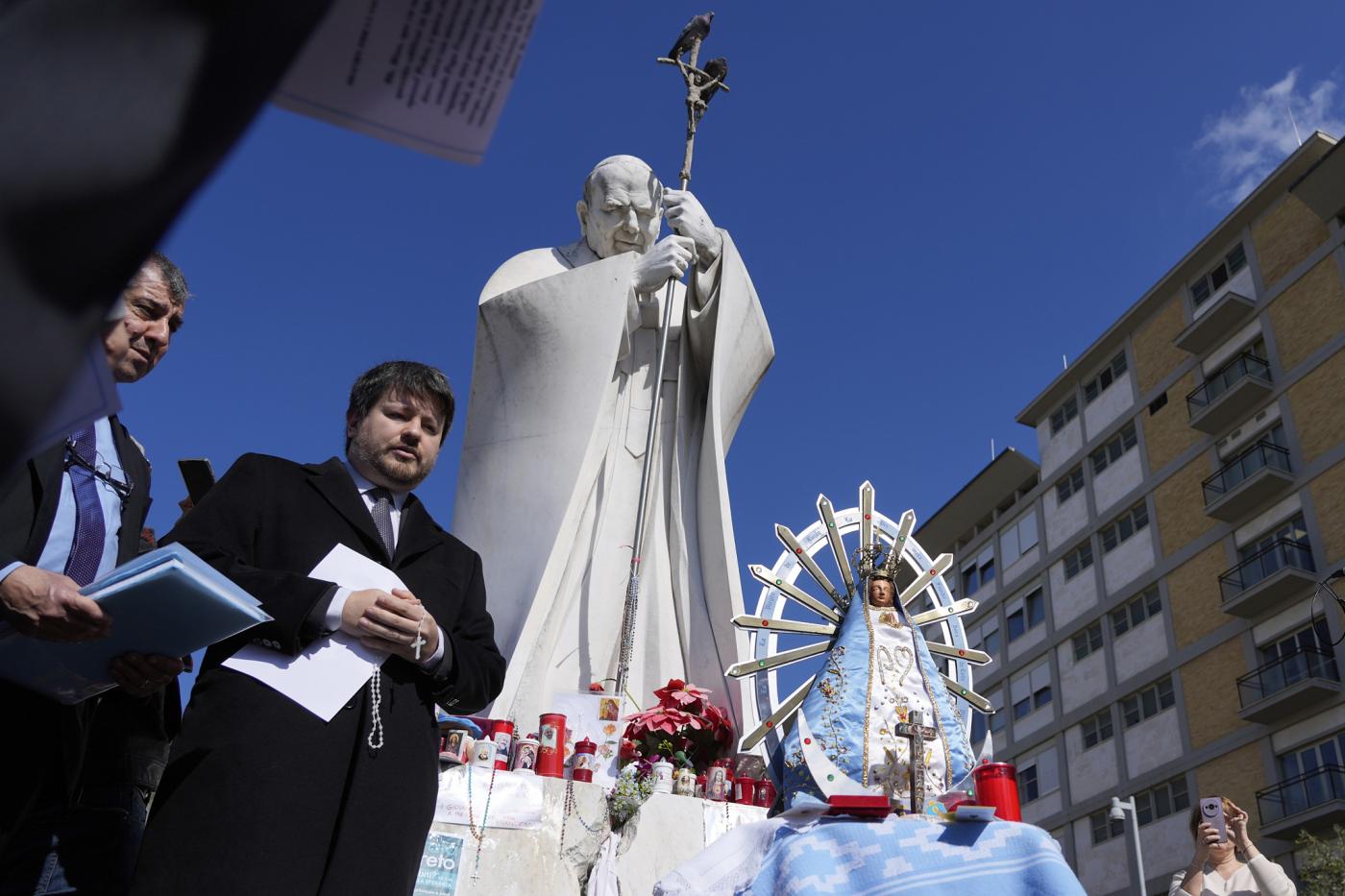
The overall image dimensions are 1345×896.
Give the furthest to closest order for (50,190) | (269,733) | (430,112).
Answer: (269,733) < (430,112) < (50,190)

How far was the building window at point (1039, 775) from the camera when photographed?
26.3 meters

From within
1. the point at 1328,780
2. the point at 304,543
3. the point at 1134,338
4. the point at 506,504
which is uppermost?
the point at 1134,338

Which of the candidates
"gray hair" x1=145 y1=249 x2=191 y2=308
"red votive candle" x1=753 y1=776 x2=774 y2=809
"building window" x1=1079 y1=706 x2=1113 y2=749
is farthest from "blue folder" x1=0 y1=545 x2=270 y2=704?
"building window" x1=1079 y1=706 x2=1113 y2=749

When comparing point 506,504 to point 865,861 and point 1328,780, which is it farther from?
point 1328,780

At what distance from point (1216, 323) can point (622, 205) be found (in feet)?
67.2

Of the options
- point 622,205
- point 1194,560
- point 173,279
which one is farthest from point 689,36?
point 1194,560

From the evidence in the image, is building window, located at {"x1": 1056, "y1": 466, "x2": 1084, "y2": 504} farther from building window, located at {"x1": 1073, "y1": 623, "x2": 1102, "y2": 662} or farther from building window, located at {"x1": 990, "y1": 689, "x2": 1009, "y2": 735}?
building window, located at {"x1": 990, "y1": 689, "x2": 1009, "y2": 735}

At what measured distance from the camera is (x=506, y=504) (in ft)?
21.5

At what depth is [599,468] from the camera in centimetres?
670

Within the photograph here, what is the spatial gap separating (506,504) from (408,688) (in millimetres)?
4222

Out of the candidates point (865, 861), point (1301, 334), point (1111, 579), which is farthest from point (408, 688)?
point (1111, 579)

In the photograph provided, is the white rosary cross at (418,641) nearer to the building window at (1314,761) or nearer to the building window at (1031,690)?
the building window at (1314,761)

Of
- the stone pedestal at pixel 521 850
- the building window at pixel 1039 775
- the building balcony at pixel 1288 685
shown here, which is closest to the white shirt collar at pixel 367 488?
the stone pedestal at pixel 521 850

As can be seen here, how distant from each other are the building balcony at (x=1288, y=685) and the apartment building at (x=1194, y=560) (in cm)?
4
